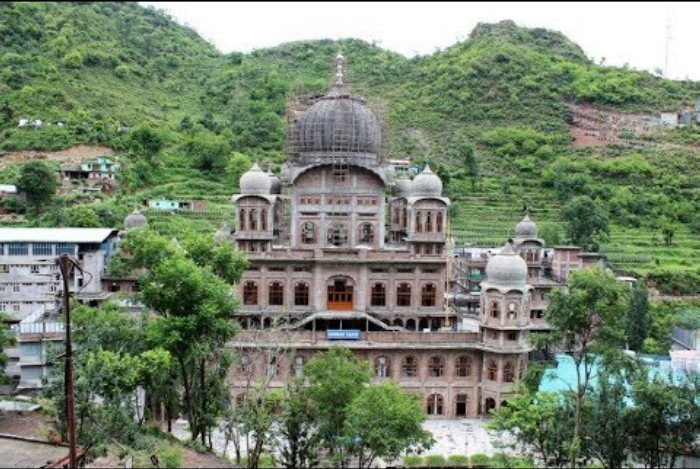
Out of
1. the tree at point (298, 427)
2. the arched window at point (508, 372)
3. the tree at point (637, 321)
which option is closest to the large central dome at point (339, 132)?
the arched window at point (508, 372)

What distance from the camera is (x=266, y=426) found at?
83.4ft

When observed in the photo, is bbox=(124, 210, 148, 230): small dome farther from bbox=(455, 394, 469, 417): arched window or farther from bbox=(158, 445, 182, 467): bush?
bbox=(158, 445, 182, 467): bush

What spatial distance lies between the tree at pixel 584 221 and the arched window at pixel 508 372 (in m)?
23.9

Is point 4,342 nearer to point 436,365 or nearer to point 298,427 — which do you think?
point 298,427

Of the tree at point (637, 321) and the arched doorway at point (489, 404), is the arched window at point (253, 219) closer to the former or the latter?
the arched doorway at point (489, 404)

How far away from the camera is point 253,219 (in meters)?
37.6

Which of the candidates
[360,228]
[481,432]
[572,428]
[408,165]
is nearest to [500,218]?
[408,165]

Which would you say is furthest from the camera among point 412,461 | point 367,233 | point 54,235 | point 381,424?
point 54,235

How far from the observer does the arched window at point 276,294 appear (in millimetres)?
37812

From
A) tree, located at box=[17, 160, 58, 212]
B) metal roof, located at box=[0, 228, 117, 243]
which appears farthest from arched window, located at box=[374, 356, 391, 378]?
tree, located at box=[17, 160, 58, 212]

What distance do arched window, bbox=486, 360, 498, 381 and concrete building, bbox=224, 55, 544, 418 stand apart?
2.0 inches

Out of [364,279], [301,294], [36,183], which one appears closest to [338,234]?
[364,279]

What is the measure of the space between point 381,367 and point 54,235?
19.2 metres

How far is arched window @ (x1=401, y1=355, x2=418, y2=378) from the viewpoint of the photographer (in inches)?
1375
